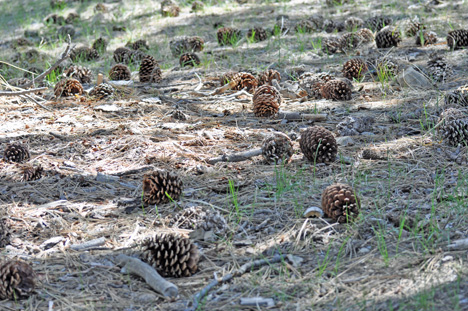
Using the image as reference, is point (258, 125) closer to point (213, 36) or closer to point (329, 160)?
point (329, 160)

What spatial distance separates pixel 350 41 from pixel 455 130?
2.82 m

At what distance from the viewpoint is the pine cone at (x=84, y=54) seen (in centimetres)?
662

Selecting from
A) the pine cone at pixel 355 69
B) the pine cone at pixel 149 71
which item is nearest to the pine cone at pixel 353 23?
the pine cone at pixel 355 69

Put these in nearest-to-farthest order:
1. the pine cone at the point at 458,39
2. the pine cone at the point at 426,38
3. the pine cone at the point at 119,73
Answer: the pine cone at the point at 458,39 → the pine cone at the point at 119,73 → the pine cone at the point at 426,38

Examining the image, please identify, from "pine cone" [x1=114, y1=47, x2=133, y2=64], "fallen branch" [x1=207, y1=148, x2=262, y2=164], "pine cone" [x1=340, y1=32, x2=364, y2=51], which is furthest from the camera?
"pine cone" [x1=114, y1=47, x2=133, y2=64]

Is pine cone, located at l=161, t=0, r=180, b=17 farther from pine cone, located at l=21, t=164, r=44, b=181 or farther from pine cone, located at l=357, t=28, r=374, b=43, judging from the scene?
pine cone, located at l=21, t=164, r=44, b=181

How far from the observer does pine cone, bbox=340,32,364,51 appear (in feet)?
18.5

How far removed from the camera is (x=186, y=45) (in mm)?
6375

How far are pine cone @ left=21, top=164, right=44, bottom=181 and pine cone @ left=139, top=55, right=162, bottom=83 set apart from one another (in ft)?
7.69

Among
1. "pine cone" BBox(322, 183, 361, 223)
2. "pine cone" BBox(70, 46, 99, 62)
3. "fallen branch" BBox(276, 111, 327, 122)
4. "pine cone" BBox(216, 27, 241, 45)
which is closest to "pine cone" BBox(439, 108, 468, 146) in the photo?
"fallen branch" BBox(276, 111, 327, 122)

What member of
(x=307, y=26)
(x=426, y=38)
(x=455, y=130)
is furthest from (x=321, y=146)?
(x=307, y=26)

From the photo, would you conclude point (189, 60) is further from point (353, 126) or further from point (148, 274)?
point (148, 274)

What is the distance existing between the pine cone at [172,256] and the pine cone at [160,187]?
54 centimetres

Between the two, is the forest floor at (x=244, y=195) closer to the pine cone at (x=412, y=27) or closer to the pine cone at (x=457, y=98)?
the pine cone at (x=457, y=98)
